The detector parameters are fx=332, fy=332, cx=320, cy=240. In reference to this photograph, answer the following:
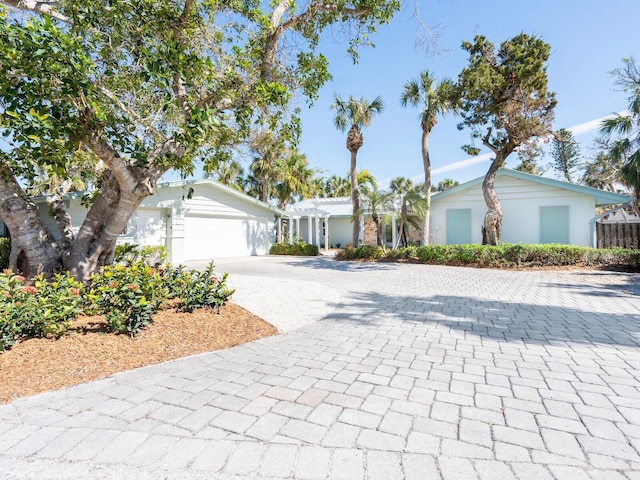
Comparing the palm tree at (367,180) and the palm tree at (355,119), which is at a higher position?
the palm tree at (355,119)

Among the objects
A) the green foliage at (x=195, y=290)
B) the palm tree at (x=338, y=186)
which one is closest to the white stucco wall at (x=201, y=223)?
the green foliage at (x=195, y=290)

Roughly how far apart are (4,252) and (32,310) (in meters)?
9.57

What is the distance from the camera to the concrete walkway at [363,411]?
6.80 ft

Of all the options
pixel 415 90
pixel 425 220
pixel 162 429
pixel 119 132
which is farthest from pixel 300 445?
pixel 415 90

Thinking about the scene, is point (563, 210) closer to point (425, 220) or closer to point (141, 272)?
point (425, 220)

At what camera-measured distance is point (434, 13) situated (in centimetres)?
739

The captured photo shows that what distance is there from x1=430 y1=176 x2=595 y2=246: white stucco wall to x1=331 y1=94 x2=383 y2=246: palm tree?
438 centimetres

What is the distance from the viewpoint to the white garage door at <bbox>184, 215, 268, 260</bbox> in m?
15.6

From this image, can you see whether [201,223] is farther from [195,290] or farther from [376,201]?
[195,290]

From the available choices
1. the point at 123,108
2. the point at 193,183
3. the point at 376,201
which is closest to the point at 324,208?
the point at 376,201

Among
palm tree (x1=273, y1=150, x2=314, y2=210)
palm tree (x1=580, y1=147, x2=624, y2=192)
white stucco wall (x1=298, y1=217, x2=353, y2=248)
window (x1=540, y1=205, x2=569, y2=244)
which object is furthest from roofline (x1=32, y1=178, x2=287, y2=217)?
palm tree (x1=580, y1=147, x2=624, y2=192)

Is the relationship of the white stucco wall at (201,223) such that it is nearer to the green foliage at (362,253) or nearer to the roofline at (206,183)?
the roofline at (206,183)

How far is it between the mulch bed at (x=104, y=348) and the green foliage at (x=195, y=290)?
0.61 feet

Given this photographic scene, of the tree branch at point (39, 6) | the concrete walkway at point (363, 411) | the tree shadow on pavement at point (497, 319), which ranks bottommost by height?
the concrete walkway at point (363, 411)
